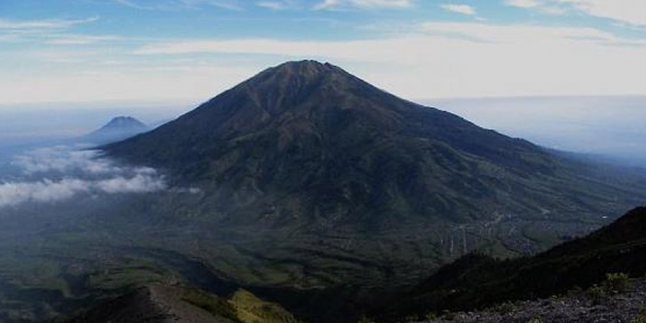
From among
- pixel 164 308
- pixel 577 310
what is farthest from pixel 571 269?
pixel 164 308

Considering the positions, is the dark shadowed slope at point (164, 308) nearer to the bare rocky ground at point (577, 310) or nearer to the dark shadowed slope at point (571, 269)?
the dark shadowed slope at point (571, 269)

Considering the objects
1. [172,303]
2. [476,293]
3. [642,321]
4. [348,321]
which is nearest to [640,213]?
[476,293]

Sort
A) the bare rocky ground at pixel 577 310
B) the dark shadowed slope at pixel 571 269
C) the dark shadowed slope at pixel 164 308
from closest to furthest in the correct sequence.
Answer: the bare rocky ground at pixel 577 310, the dark shadowed slope at pixel 571 269, the dark shadowed slope at pixel 164 308

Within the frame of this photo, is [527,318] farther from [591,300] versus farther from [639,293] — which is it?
[639,293]

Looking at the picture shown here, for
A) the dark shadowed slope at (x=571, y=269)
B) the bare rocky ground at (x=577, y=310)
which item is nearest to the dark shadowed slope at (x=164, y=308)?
the dark shadowed slope at (x=571, y=269)

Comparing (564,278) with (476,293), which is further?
(476,293)

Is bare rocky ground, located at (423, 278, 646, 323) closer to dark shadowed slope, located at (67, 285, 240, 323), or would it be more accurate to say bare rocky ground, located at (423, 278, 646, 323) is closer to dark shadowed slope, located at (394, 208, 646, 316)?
dark shadowed slope, located at (394, 208, 646, 316)

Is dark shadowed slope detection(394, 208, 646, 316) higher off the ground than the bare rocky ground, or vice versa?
the bare rocky ground

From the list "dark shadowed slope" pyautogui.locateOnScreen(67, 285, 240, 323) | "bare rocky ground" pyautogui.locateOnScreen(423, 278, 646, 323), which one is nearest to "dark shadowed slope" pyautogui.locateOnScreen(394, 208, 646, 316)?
"bare rocky ground" pyautogui.locateOnScreen(423, 278, 646, 323)
